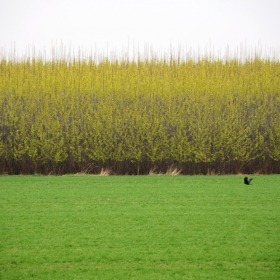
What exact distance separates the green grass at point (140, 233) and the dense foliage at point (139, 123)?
16.0 feet

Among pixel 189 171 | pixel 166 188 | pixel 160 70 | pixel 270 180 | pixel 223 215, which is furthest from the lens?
pixel 160 70

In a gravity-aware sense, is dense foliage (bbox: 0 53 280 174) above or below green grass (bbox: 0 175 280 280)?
above

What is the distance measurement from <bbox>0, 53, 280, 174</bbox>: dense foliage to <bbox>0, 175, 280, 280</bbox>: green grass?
192 inches

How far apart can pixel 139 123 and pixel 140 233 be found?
1044 centimetres

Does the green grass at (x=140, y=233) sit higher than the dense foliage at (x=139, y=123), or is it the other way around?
the dense foliage at (x=139, y=123)

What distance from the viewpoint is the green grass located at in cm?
576

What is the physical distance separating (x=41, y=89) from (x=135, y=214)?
10.6 metres

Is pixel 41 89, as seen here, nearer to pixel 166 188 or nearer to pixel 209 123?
pixel 209 123

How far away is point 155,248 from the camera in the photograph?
259 inches

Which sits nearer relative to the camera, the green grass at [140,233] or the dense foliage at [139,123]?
the green grass at [140,233]

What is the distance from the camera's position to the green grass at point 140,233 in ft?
18.9

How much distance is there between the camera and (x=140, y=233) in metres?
7.43

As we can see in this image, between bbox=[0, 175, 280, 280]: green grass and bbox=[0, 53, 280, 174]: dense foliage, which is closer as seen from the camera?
bbox=[0, 175, 280, 280]: green grass

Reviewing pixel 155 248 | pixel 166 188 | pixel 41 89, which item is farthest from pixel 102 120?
pixel 155 248
